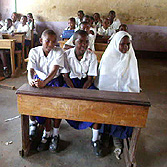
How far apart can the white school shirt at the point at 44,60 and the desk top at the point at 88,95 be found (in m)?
0.32

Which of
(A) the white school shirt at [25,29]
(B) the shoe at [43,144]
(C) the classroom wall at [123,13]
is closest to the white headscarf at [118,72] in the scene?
(B) the shoe at [43,144]

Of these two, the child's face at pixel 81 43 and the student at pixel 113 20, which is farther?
the student at pixel 113 20

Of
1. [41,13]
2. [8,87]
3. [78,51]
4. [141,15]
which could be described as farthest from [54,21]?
[78,51]

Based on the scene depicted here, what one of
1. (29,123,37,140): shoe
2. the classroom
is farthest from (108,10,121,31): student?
(29,123,37,140): shoe

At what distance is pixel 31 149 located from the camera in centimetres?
178

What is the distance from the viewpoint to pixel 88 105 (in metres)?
1.45

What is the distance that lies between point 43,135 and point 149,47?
6.50 meters

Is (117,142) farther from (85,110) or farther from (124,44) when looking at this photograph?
(124,44)

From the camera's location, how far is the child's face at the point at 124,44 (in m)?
1.92

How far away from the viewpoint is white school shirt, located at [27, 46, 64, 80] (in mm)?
1801

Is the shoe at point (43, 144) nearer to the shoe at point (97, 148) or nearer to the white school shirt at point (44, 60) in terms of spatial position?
the shoe at point (97, 148)

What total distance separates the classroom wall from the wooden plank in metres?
6.20

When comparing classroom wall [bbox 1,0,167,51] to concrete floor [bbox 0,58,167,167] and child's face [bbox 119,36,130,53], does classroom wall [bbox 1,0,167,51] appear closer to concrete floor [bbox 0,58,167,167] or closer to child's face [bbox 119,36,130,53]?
concrete floor [bbox 0,58,167,167]

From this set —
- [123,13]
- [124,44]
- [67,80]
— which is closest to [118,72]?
[124,44]
